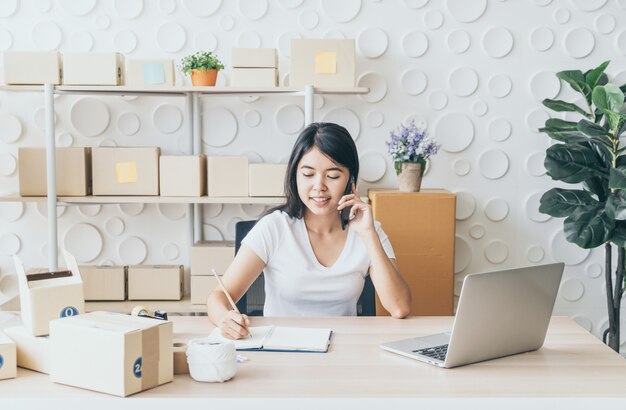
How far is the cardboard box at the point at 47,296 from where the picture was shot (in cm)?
160

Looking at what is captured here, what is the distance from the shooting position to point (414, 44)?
3730 millimetres

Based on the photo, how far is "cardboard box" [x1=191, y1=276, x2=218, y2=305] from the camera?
3467 mm

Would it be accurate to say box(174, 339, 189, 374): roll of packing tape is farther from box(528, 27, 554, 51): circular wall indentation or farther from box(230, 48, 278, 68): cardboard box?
box(528, 27, 554, 51): circular wall indentation

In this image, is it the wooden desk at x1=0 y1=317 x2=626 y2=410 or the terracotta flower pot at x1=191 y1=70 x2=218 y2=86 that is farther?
the terracotta flower pot at x1=191 y1=70 x2=218 y2=86

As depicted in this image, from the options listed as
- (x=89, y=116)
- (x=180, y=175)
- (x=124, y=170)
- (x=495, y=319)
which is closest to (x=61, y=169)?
(x=124, y=170)

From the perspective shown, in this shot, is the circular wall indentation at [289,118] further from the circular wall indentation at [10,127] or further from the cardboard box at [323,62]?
the circular wall indentation at [10,127]

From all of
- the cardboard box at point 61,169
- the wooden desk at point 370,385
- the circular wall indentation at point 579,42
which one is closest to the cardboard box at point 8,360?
the wooden desk at point 370,385

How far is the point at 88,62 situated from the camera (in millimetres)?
3330

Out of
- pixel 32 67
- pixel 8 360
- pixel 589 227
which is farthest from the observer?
pixel 32 67

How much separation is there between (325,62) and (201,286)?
1201 millimetres

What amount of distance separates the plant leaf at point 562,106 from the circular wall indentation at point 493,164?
400 millimetres

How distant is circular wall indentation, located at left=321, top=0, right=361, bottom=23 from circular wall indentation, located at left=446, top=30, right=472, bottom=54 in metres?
0.49

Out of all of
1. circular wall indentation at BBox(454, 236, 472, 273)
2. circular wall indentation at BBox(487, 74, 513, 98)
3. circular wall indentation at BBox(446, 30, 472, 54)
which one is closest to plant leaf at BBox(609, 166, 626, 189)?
circular wall indentation at BBox(487, 74, 513, 98)

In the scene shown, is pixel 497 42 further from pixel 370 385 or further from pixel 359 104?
pixel 370 385
